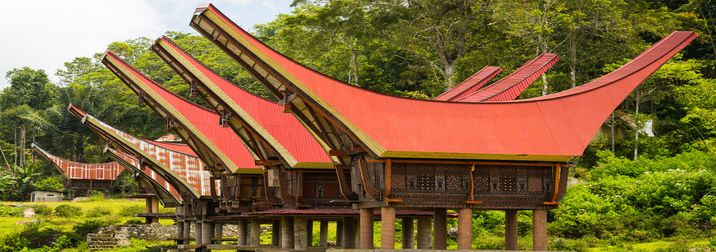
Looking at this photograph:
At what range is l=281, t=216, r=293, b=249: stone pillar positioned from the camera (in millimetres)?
21297

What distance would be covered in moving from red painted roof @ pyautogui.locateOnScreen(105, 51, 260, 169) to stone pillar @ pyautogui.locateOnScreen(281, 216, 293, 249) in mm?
2356

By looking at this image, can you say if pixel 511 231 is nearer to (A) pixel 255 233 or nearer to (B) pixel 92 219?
(A) pixel 255 233

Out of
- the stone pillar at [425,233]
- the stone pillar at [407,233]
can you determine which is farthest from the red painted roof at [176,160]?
the stone pillar at [425,233]

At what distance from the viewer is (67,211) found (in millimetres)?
41438

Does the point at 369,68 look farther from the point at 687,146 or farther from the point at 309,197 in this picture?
the point at 309,197

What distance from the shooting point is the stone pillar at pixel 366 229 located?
14695 mm

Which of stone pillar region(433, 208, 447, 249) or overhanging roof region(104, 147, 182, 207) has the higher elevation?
overhanging roof region(104, 147, 182, 207)

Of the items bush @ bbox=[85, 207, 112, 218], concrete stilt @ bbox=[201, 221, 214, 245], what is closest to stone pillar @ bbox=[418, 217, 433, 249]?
concrete stilt @ bbox=[201, 221, 214, 245]

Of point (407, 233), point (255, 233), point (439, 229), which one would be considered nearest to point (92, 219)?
point (255, 233)

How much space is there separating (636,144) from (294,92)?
23775mm

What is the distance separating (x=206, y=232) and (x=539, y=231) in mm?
17038

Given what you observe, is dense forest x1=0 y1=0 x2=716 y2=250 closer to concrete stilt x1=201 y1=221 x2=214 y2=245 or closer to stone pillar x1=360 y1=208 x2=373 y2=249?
stone pillar x1=360 y1=208 x2=373 y2=249

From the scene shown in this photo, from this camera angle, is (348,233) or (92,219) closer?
(348,233)

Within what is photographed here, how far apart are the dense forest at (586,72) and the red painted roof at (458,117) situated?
5.86 metres
